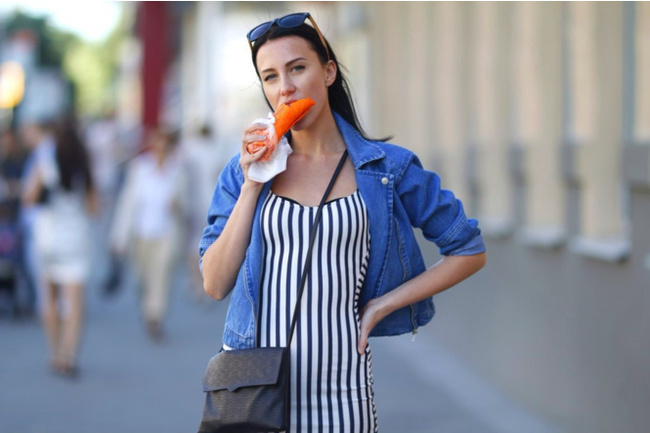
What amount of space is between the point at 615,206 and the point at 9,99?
38.9 m

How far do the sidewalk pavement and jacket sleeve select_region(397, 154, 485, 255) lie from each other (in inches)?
159

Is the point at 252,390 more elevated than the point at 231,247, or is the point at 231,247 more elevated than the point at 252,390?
the point at 231,247

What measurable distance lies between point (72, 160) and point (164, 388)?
2.06m

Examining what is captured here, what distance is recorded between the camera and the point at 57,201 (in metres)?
9.52

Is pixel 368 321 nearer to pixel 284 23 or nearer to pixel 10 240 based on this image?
pixel 284 23

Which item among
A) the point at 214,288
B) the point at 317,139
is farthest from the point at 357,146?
Result: the point at 214,288

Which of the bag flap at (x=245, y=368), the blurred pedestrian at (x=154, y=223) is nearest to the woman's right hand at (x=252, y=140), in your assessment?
the bag flap at (x=245, y=368)

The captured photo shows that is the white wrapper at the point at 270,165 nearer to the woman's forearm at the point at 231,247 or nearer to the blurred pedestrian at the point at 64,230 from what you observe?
the woman's forearm at the point at 231,247

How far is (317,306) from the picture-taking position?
328 cm

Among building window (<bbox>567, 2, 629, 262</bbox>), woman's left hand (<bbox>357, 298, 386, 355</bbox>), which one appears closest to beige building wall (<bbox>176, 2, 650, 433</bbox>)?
building window (<bbox>567, 2, 629, 262</bbox>)

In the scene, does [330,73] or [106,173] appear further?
[106,173]

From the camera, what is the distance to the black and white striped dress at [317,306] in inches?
128

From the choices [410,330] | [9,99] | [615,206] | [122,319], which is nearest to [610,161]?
[615,206]

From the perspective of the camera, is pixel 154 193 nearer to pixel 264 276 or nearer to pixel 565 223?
pixel 565 223
